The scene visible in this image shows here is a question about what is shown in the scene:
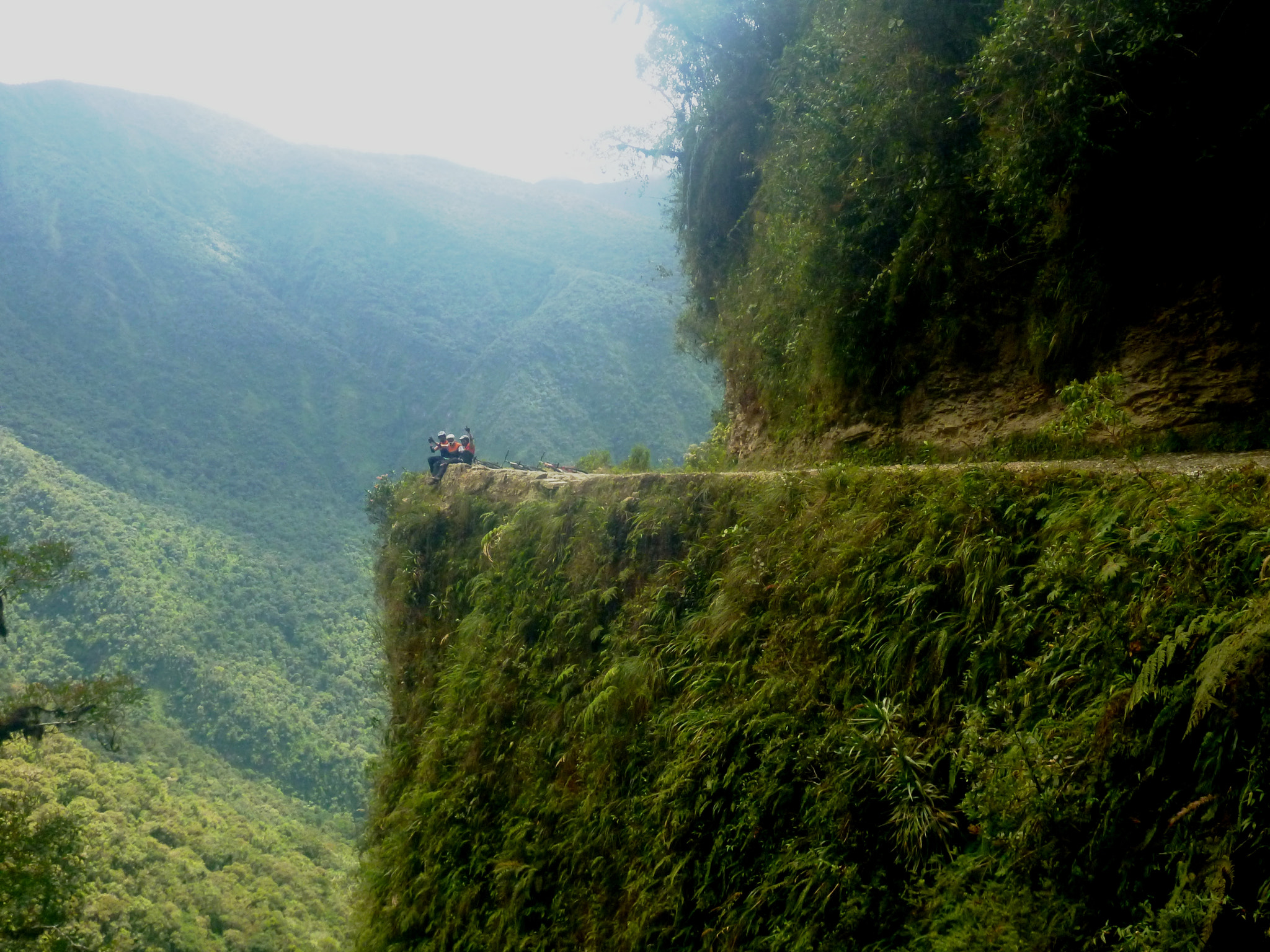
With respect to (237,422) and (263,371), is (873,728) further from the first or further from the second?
(263,371)

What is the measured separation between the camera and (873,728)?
396 cm

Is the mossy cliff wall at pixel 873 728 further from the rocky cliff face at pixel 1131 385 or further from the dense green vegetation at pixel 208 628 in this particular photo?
the dense green vegetation at pixel 208 628

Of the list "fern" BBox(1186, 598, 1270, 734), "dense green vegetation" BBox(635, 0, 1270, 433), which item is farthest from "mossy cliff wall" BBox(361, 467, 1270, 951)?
"dense green vegetation" BBox(635, 0, 1270, 433)

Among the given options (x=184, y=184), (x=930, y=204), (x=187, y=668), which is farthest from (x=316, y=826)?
(x=184, y=184)

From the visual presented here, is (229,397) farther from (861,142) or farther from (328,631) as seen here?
(861,142)

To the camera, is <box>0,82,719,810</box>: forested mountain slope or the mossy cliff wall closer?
the mossy cliff wall

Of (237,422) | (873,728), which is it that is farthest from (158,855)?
(237,422)

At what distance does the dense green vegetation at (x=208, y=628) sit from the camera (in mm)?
48375

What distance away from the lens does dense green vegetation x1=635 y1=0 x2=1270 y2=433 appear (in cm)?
588

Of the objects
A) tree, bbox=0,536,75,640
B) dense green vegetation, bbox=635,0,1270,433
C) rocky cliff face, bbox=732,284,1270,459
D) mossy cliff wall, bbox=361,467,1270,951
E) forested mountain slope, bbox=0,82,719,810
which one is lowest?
mossy cliff wall, bbox=361,467,1270,951

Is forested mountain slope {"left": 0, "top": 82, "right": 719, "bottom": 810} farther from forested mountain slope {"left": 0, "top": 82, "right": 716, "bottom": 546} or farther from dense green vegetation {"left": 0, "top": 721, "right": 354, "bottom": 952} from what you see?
dense green vegetation {"left": 0, "top": 721, "right": 354, "bottom": 952}

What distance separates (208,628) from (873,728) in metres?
58.7

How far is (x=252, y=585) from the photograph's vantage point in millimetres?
58875

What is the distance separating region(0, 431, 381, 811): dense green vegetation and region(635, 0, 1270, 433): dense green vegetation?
127 feet
